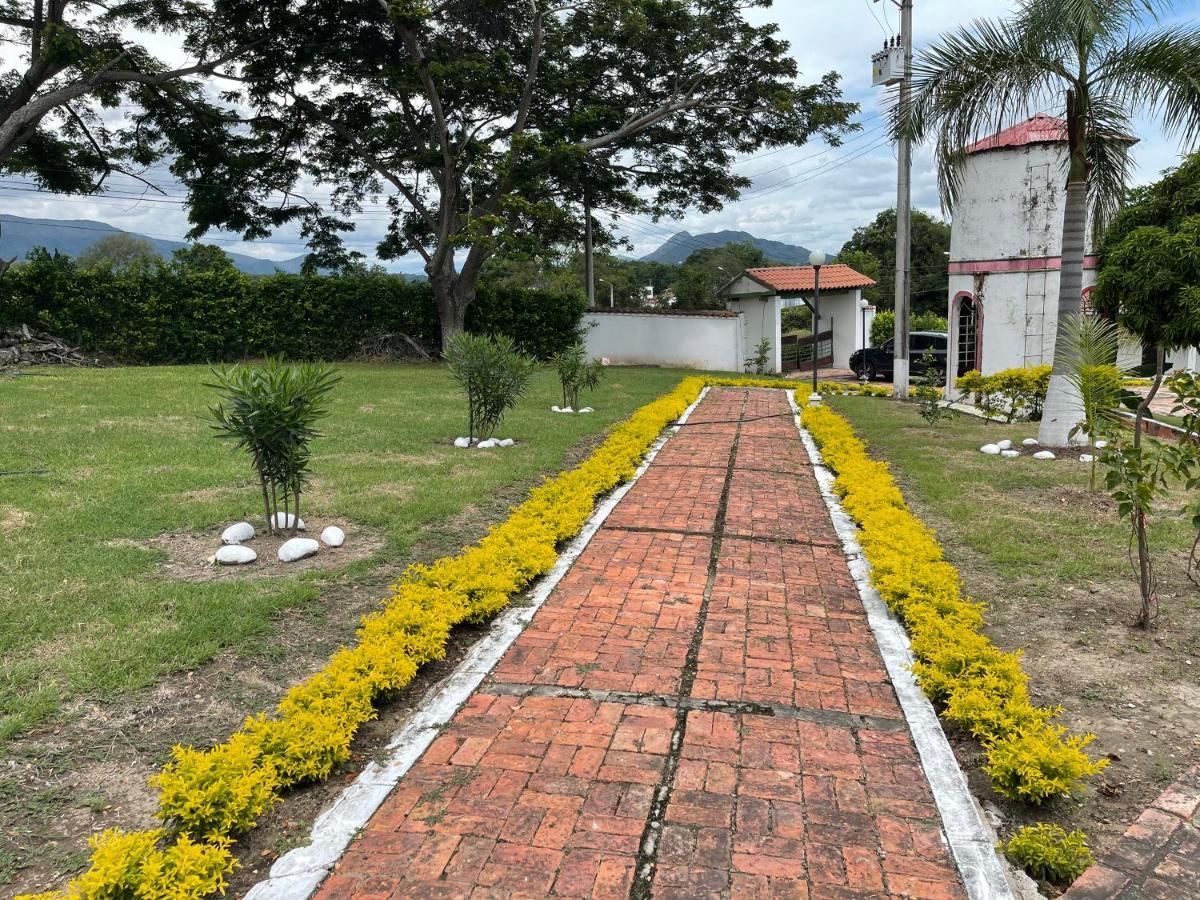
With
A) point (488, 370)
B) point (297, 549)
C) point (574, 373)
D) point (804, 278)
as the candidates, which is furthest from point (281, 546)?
point (804, 278)

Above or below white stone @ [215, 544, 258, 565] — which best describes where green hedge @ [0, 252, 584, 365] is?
above

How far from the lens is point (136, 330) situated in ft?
62.3

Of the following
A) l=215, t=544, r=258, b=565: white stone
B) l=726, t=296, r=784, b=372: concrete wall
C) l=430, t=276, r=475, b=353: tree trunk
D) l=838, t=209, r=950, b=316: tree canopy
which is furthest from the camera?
l=838, t=209, r=950, b=316: tree canopy

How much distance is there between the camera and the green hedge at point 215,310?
18.1m

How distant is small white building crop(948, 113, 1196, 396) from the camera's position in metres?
16.6

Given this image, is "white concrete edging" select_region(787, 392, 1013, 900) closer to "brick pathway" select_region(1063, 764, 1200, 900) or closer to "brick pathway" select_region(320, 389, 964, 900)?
"brick pathway" select_region(320, 389, 964, 900)

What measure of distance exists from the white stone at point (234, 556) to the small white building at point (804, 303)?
21015 mm

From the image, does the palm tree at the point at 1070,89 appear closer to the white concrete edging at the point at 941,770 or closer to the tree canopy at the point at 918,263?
the white concrete edging at the point at 941,770

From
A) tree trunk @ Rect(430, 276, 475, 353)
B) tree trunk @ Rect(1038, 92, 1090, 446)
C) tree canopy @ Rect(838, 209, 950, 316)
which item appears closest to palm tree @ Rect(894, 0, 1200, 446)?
tree trunk @ Rect(1038, 92, 1090, 446)

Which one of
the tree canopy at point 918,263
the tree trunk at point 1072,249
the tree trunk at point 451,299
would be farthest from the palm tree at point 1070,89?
the tree canopy at point 918,263

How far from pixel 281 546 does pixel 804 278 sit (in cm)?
2425

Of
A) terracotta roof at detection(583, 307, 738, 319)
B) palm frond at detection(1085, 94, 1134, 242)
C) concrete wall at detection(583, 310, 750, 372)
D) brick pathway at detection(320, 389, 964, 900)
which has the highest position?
palm frond at detection(1085, 94, 1134, 242)

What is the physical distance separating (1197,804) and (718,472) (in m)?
5.99

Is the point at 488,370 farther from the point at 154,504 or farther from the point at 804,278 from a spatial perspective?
the point at 804,278
